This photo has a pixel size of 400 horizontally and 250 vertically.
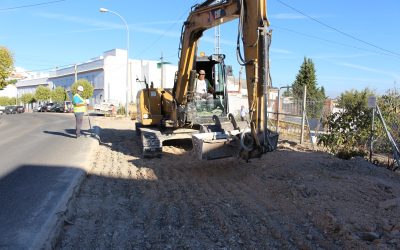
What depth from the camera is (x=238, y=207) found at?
6.38 m

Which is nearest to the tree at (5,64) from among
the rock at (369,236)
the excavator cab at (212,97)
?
the excavator cab at (212,97)

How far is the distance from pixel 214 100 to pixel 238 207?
547 cm

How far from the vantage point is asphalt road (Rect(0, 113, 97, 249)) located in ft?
16.7

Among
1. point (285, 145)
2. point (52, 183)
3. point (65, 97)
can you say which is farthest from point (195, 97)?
point (65, 97)

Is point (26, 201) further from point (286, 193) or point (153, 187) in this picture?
point (286, 193)

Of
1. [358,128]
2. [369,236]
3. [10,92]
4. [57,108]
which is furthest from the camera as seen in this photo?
[10,92]

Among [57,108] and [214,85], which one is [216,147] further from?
[57,108]

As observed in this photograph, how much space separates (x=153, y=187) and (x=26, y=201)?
228cm

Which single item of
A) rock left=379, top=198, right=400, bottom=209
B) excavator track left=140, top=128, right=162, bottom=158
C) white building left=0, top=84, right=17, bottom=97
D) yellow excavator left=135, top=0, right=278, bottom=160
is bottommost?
rock left=379, top=198, right=400, bottom=209

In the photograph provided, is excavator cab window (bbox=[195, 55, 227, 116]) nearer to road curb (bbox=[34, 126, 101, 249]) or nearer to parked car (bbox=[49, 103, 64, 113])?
road curb (bbox=[34, 126, 101, 249])

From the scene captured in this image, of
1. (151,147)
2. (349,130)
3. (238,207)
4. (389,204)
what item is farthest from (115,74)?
(389,204)

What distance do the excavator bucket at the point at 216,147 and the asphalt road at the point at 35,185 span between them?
2462 millimetres

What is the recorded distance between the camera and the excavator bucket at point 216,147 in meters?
8.03

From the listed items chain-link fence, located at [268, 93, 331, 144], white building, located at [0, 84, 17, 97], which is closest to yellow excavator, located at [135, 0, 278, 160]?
chain-link fence, located at [268, 93, 331, 144]
